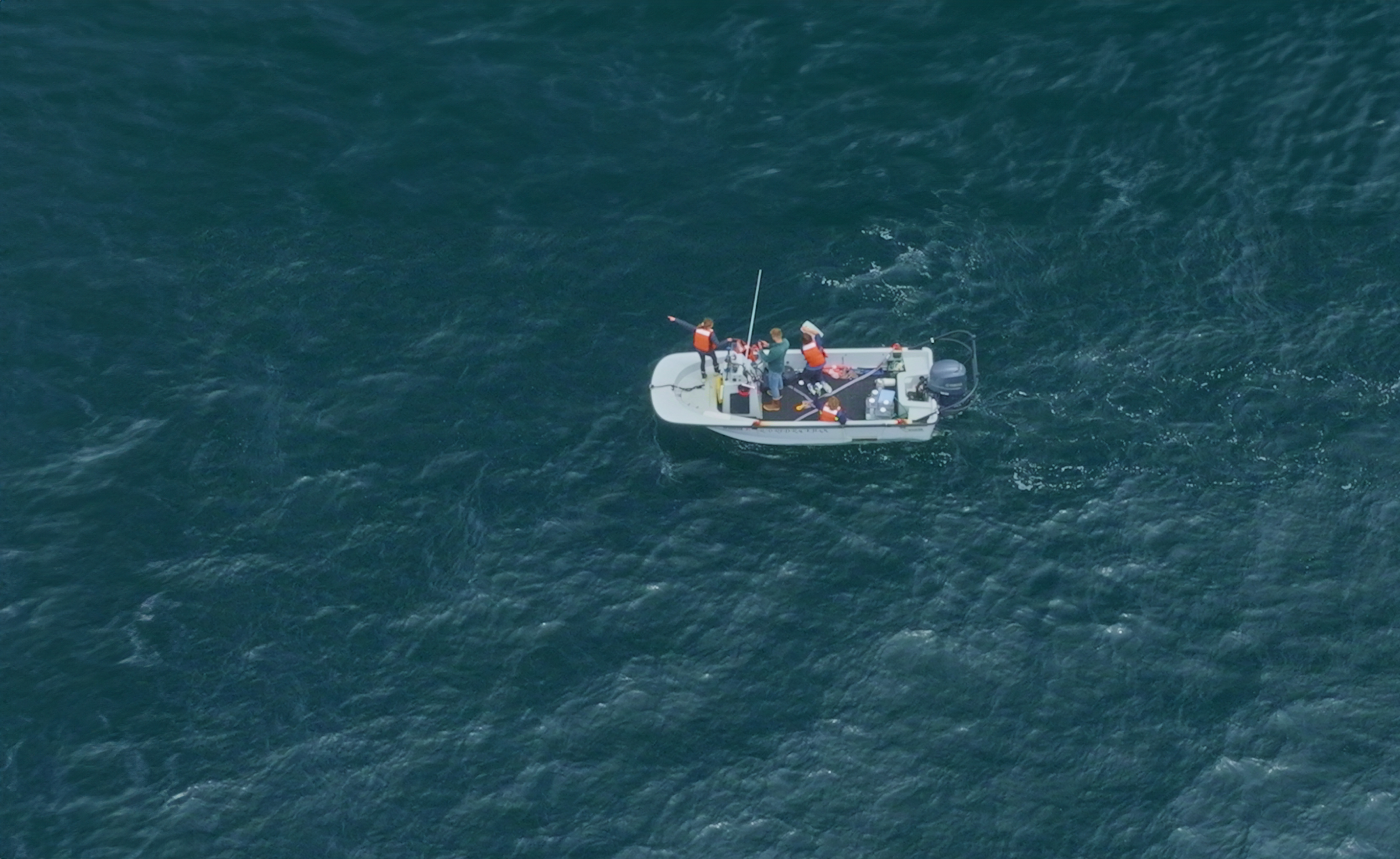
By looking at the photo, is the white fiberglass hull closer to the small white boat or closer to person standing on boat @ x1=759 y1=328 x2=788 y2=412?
the small white boat

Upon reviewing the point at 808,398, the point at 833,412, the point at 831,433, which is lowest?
the point at 831,433

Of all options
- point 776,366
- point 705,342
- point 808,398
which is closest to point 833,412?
point 808,398

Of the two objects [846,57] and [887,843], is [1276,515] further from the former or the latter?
[846,57]

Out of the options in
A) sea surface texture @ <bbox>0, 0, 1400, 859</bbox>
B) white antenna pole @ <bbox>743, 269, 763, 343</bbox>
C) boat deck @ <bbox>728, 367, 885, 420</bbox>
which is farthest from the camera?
white antenna pole @ <bbox>743, 269, 763, 343</bbox>

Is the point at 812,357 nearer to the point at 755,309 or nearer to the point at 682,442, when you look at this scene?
the point at 755,309

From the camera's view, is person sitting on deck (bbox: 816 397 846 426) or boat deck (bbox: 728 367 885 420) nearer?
person sitting on deck (bbox: 816 397 846 426)

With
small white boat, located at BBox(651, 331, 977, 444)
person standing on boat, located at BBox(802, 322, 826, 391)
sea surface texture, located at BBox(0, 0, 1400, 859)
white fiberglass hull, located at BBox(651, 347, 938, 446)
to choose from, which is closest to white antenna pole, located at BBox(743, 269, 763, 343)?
sea surface texture, located at BBox(0, 0, 1400, 859)
